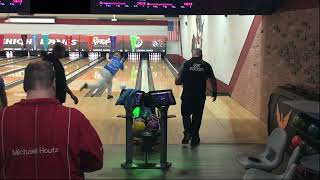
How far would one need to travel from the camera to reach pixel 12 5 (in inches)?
255

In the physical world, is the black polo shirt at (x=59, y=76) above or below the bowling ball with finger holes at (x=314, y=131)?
above

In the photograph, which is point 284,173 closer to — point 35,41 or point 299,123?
point 299,123

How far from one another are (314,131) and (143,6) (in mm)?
3226

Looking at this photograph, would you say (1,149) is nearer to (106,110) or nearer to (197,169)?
(197,169)

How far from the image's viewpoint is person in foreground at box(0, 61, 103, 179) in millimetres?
1965

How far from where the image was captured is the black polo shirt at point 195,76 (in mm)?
6098

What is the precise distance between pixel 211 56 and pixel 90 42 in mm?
11074

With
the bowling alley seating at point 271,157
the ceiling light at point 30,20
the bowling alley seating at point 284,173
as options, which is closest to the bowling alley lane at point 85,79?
the ceiling light at point 30,20

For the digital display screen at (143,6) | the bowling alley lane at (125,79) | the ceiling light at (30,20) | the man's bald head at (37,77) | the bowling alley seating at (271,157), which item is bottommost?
the bowling alley lane at (125,79)

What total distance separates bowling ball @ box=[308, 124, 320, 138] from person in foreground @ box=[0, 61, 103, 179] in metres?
2.62

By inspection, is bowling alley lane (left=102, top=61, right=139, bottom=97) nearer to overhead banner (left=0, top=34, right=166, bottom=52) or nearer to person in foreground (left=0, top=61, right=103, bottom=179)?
overhead banner (left=0, top=34, right=166, bottom=52)

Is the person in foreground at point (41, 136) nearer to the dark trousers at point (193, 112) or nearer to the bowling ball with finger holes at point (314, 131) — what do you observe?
the bowling ball with finger holes at point (314, 131)

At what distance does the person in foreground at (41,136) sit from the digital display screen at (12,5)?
4.79 metres

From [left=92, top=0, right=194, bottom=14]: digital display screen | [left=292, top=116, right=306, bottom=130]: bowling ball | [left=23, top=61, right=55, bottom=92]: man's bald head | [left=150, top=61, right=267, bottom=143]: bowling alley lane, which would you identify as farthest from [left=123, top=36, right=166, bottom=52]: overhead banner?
[left=23, top=61, right=55, bottom=92]: man's bald head
